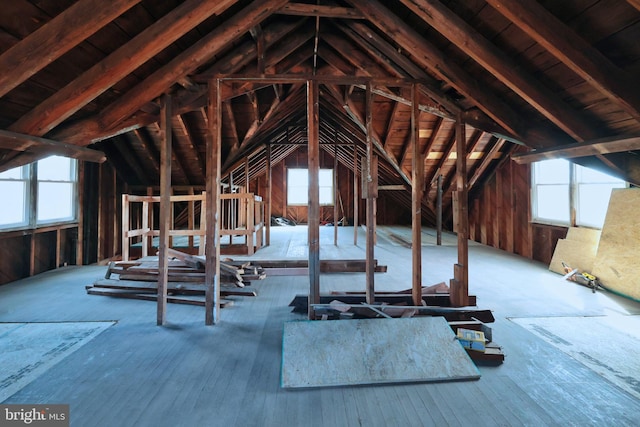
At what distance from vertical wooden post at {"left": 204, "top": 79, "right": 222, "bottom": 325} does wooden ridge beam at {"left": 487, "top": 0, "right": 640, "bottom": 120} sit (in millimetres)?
2551

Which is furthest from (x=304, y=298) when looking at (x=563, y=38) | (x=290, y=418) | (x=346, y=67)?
(x=346, y=67)

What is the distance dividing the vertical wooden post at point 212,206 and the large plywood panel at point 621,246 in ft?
17.3

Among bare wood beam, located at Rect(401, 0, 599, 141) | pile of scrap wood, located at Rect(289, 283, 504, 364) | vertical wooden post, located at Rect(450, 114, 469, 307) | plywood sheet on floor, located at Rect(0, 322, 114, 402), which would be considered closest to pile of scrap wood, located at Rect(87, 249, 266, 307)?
plywood sheet on floor, located at Rect(0, 322, 114, 402)

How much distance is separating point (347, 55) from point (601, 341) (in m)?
4.12

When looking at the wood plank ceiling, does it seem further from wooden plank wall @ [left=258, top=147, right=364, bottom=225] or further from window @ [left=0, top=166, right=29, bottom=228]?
wooden plank wall @ [left=258, top=147, right=364, bottom=225]

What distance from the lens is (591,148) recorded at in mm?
2498

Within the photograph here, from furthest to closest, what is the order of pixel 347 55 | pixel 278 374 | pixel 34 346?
pixel 347 55
pixel 34 346
pixel 278 374

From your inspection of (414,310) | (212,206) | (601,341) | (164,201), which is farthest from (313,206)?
(601,341)

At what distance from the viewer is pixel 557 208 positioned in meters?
5.95

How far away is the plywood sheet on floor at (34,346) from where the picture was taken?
221 centimetres

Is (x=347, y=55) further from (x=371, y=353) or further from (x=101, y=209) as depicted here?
(x=101, y=209)

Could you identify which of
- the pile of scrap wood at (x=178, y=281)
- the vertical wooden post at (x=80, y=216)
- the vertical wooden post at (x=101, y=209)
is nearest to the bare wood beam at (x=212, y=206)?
the pile of scrap wood at (x=178, y=281)

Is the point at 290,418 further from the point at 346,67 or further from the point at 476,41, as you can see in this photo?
the point at 346,67

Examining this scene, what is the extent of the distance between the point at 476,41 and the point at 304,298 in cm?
298
